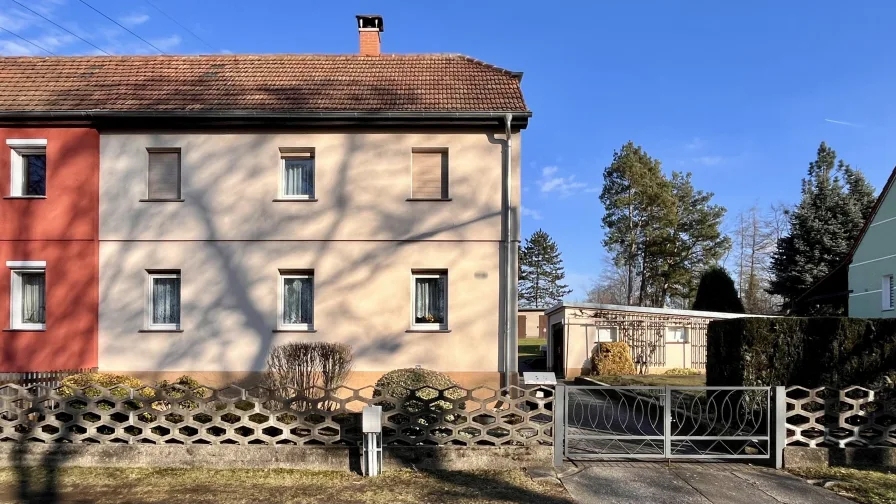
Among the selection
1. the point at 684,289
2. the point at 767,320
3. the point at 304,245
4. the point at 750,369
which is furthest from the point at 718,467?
the point at 684,289

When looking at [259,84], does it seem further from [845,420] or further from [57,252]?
[845,420]

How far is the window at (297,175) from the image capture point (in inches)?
460

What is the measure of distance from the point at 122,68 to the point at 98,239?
4504mm

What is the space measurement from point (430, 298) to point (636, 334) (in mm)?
10975

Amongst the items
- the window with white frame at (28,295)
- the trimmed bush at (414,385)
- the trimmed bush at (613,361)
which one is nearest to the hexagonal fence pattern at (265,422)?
the trimmed bush at (414,385)

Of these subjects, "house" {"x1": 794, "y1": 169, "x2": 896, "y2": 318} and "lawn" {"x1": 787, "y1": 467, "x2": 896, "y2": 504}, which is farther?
"house" {"x1": 794, "y1": 169, "x2": 896, "y2": 318}

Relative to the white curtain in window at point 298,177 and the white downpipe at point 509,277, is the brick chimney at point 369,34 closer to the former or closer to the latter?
Result: the white curtain in window at point 298,177

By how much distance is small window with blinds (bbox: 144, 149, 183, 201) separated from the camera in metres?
11.6

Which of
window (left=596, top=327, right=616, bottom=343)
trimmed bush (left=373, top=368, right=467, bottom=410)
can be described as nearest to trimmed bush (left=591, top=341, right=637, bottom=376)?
window (left=596, top=327, right=616, bottom=343)

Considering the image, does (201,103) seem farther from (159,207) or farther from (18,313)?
(18,313)

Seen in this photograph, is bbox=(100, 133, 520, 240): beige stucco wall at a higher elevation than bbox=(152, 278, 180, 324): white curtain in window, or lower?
higher

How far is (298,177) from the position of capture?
1173cm

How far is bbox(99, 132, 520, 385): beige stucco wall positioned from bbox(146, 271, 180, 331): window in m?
0.22

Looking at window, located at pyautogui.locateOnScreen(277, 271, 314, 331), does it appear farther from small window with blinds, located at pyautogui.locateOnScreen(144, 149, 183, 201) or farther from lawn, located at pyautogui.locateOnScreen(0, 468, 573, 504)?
lawn, located at pyautogui.locateOnScreen(0, 468, 573, 504)
